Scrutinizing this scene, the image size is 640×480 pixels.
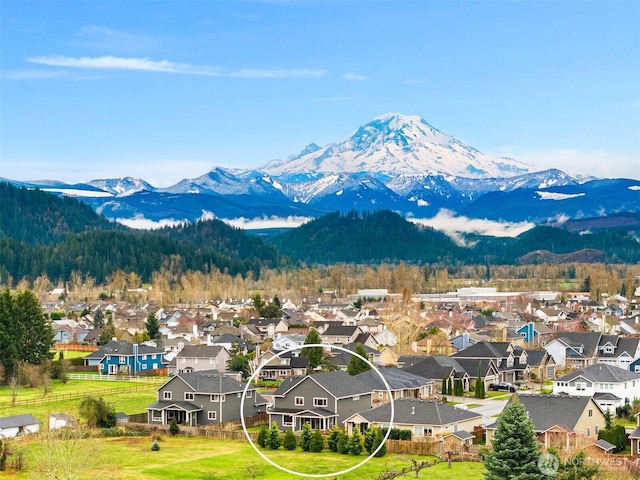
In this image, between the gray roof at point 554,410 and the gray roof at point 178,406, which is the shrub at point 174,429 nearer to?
the gray roof at point 178,406

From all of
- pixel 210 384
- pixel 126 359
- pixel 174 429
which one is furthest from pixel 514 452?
pixel 126 359

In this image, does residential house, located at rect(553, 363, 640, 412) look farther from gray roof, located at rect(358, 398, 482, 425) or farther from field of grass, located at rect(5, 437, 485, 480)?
field of grass, located at rect(5, 437, 485, 480)

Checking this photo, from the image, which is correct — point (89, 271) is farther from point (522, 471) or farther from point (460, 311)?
point (522, 471)

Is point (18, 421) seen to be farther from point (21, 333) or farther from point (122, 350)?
point (122, 350)

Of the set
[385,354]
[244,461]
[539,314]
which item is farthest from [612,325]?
[244,461]

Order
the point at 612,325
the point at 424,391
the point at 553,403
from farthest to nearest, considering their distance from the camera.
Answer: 1. the point at 612,325
2. the point at 424,391
3. the point at 553,403

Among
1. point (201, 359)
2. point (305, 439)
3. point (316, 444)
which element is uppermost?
point (201, 359)

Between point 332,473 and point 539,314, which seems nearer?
point 332,473
